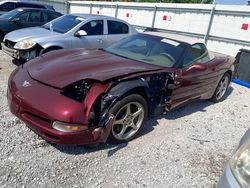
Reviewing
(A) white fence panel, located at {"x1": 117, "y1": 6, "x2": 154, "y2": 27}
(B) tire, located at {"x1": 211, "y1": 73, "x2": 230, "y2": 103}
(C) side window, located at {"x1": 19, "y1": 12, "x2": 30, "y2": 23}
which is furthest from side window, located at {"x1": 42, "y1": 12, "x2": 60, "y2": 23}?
(B) tire, located at {"x1": 211, "y1": 73, "x2": 230, "y2": 103}

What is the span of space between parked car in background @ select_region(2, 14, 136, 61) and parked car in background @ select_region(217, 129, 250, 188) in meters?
5.08

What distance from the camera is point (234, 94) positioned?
6.41 m

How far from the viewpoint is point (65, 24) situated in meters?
6.73

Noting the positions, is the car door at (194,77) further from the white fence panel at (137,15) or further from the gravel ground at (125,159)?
the white fence panel at (137,15)

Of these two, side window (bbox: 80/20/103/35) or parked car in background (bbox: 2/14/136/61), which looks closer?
parked car in background (bbox: 2/14/136/61)

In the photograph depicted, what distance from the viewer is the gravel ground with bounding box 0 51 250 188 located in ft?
8.59

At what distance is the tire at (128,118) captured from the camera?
123 inches

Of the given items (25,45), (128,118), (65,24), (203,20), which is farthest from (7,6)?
(128,118)

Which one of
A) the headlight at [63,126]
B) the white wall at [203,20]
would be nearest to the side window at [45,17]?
the white wall at [203,20]

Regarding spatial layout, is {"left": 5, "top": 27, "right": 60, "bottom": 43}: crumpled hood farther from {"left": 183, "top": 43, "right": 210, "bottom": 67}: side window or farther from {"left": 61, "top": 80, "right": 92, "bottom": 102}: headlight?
{"left": 183, "top": 43, "right": 210, "bottom": 67}: side window

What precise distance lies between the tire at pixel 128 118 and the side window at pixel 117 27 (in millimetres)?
4373

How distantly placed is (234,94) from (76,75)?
190 inches

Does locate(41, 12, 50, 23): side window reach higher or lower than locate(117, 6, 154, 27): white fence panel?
lower

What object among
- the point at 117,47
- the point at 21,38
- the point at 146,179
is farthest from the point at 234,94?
the point at 21,38
